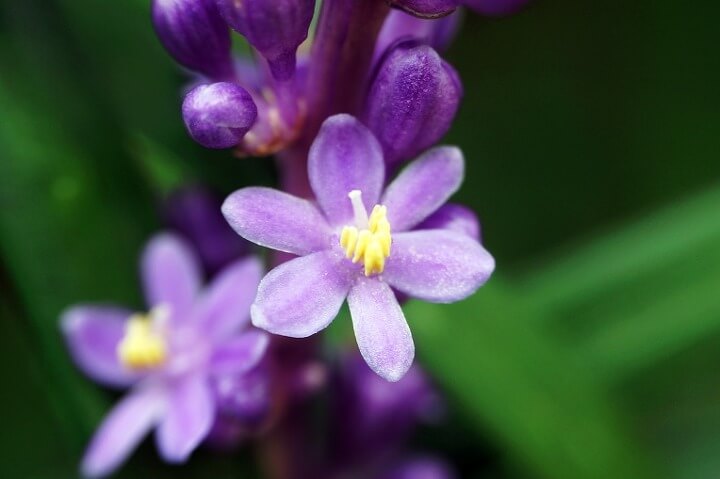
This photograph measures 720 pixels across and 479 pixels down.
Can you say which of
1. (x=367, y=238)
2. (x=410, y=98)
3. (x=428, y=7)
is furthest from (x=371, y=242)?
(x=428, y=7)

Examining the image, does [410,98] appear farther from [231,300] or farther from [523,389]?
[523,389]

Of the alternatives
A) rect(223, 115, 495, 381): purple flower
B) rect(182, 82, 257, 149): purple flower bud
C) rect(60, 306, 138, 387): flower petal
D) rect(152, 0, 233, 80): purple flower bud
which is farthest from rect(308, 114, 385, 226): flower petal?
rect(60, 306, 138, 387): flower petal

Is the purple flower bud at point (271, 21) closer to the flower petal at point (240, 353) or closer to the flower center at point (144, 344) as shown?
the flower petal at point (240, 353)

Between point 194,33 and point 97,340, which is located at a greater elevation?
point 194,33

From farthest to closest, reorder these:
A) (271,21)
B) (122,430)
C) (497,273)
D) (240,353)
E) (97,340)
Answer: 1. (497,273)
2. (97,340)
3. (122,430)
4. (240,353)
5. (271,21)

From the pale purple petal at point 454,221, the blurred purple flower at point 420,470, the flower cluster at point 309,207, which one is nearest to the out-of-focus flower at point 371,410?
the blurred purple flower at point 420,470

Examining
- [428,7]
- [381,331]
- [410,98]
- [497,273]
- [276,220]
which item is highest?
[428,7]
